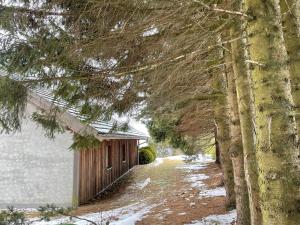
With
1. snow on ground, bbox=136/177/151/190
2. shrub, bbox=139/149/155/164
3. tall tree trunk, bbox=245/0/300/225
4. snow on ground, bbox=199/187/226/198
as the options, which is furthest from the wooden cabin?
shrub, bbox=139/149/155/164

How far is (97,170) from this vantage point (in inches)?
606

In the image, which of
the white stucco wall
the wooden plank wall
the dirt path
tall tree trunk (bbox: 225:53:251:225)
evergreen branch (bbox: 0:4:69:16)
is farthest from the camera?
the wooden plank wall

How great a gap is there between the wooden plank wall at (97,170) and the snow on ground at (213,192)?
445 cm

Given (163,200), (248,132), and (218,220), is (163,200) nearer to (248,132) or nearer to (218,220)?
(218,220)

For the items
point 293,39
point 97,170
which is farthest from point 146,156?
point 293,39

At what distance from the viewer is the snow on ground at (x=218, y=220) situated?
7645 mm

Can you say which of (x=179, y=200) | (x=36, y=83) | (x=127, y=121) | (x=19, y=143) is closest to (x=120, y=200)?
(x=179, y=200)

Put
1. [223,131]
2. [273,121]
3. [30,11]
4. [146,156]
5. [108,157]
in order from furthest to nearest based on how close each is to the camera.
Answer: [146,156], [108,157], [223,131], [30,11], [273,121]

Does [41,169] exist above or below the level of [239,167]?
above

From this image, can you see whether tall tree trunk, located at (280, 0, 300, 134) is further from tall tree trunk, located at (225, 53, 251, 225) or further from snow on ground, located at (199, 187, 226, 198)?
snow on ground, located at (199, 187, 226, 198)

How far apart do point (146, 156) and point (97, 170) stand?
15.7 meters

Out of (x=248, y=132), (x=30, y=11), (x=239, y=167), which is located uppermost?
(x=30, y=11)

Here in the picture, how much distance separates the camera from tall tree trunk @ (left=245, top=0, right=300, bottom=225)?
271cm

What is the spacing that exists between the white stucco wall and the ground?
4.79 ft
